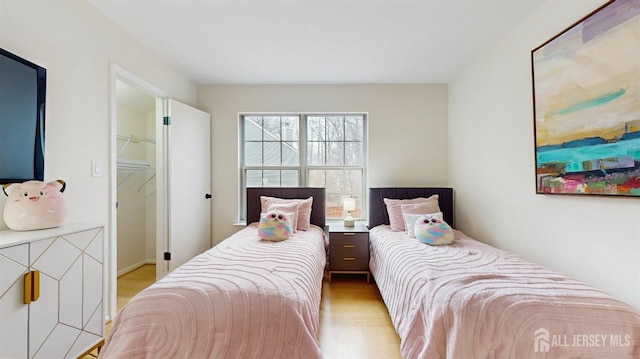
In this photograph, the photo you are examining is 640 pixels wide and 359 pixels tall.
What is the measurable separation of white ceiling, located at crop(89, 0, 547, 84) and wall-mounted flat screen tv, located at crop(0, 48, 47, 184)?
84 centimetres

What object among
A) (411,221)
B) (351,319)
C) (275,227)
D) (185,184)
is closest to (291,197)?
(275,227)

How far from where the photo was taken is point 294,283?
1531 millimetres

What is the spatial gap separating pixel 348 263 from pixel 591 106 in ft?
7.64

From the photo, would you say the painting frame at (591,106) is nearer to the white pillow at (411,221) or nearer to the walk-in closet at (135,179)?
the white pillow at (411,221)

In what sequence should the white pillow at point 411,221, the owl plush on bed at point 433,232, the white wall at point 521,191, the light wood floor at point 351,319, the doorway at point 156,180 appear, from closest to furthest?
the white wall at point 521,191
the light wood floor at point 351,319
the owl plush on bed at point 433,232
the white pillow at point 411,221
the doorway at point 156,180

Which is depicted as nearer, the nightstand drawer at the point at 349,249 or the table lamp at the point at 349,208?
the nightstand drawer at the point at 349,249

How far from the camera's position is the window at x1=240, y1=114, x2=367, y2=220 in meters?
3.66

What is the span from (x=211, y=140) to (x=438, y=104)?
3.00 m

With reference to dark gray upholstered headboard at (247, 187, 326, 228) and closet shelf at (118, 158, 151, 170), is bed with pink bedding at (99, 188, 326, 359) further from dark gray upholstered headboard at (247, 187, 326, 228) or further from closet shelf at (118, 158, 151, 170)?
closet shelf at (118, 158, 151, 170)

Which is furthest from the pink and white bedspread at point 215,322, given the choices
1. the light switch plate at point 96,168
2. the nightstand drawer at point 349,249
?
the nightstand drawer at point 349,249

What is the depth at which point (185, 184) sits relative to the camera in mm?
3061

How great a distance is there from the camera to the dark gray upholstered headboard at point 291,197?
3309 mm

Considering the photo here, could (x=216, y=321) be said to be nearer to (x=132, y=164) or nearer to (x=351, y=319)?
(x=351, y=319)
